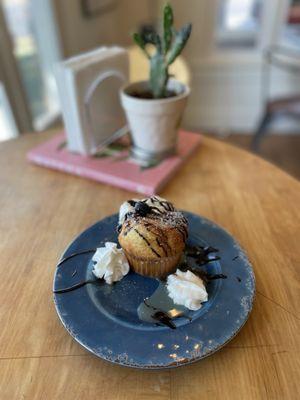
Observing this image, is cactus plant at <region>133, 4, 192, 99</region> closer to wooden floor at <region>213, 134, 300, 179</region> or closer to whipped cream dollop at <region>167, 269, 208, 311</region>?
whipped cream dollop at <region>167, 269, 208, 311</region>

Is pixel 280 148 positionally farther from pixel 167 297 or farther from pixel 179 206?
pixel 167 297

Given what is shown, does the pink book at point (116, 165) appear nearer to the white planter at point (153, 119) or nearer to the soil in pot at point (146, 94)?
the white planter at point (153, 119)

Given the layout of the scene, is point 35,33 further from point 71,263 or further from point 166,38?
point 71,263

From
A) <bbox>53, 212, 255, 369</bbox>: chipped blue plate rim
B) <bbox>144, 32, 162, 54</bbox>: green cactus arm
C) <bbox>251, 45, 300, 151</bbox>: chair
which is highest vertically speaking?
<bbox>144, 32, 162, 54</bbox>: green cactus arm

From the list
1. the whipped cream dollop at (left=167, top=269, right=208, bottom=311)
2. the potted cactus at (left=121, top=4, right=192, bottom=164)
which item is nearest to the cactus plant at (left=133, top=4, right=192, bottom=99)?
the potted cactus at (left=121, top=4, right=192, bottom=164)

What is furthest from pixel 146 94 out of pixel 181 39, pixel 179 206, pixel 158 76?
pixel 179 206

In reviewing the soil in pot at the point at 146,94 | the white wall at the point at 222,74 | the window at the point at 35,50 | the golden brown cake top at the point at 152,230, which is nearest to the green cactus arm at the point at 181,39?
the soil in pot at the point at 146,94

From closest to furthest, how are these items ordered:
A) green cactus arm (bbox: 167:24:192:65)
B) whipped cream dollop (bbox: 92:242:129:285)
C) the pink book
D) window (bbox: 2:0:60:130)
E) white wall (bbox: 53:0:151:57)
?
whipped cream dollop (bbox: 92:242:129:285), green cactus arm (bbox: 167:24:192:65), the pink book, window (bbox: 2:0:60:130), white wall (bbox: 53:0:151:57)
